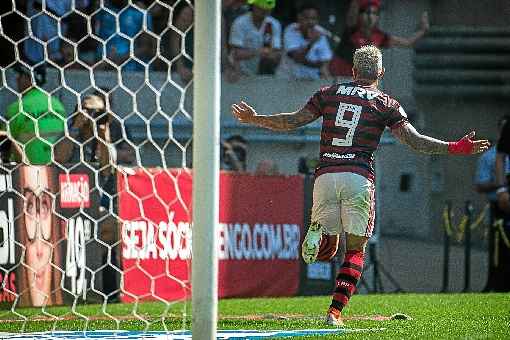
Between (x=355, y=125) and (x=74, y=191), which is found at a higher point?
(x=355, y=125)

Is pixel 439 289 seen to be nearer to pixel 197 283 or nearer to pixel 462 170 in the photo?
pixel 462 170

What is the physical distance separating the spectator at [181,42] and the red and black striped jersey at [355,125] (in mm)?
2318

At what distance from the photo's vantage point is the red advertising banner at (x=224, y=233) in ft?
40.7

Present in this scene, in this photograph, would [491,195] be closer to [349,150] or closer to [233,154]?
[233,154]

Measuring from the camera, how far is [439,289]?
1636 cm

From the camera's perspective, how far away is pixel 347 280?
909 centimetres

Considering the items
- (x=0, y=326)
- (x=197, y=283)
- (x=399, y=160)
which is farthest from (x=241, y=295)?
(x=399, y=160)

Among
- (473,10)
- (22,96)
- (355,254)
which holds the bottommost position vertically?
(355,254)

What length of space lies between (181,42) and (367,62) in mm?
3685

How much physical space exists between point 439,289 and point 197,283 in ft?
34.0

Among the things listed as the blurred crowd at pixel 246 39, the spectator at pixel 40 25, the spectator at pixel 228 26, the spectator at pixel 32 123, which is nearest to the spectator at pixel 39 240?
the spectator at pixel 32 123

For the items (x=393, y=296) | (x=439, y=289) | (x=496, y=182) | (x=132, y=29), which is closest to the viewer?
(x=393, y=296)

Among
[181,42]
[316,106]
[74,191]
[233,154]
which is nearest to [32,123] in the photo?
[74,191]

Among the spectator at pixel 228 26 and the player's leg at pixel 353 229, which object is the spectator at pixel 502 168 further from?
the player's leg at pixel 353 229
